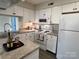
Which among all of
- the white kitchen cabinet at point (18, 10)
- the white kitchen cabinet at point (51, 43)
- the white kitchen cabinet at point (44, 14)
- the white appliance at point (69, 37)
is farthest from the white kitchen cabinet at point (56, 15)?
the white kitchen cabinet at point (18, 10)

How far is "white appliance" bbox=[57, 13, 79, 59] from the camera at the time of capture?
2090 mm

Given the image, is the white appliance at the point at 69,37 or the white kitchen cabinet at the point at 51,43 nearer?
the white appliance at the point at 69,37

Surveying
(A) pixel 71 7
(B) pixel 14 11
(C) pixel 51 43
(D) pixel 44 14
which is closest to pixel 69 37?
Result: (C) pixel 51 43

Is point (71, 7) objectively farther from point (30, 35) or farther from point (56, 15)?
point (30, 35)

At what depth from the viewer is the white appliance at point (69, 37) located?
2090mm

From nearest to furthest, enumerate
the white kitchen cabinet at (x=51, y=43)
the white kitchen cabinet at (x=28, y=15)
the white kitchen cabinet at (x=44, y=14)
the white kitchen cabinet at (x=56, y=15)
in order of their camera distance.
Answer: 1. the white kitchen cabinet at (x=51, y=43)
2. the white kitchen cabinet at (x=56, y=15)
3. the white kitchen cabinet at (x=44, y=14)
4. the white kitchen cabinet at (x=28, y=15)

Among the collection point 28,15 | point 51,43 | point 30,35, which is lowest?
point 51,43

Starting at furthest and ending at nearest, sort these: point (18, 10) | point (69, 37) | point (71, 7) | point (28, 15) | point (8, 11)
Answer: point (28, 15) → point (18, 10) → point (8, 11) → point (71, 7) → point (69, 37)

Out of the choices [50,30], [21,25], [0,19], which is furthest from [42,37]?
[0,19]

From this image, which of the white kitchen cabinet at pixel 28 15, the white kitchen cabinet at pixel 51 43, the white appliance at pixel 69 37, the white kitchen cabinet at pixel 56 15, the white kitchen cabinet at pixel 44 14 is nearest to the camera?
the white appliance at pixel 69 37

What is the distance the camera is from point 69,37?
87.6 inches

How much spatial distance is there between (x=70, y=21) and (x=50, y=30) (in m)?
1.71

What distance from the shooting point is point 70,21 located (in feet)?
7.20

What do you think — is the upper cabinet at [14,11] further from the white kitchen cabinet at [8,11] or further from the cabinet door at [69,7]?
the cabinet door at [69,7]
